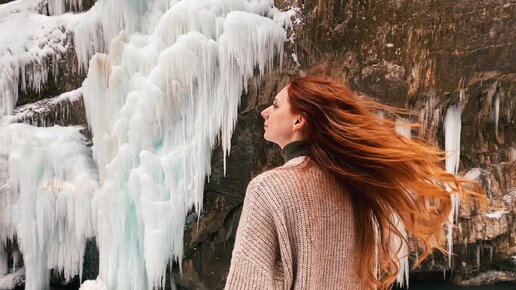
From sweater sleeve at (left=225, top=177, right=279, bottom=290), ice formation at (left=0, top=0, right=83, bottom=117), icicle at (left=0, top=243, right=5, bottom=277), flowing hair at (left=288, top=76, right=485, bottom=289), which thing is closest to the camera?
sweater sleeve at (left=225, top=177, right=279, bottom=290)

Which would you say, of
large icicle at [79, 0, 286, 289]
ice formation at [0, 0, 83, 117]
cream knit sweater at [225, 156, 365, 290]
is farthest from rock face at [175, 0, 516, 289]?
cream knit sweater at [225, 156, 365, 290]

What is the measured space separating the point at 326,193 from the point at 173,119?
15.0 feet

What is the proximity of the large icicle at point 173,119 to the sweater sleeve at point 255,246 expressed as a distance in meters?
4.30

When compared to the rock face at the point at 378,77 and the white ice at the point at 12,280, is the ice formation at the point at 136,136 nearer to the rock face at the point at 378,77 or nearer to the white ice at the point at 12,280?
the rock face at the point at 378,77

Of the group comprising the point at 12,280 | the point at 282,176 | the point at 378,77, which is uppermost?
the point at 282,176

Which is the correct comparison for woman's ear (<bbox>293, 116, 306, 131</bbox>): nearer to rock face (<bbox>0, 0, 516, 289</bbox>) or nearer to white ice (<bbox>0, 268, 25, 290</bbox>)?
rock face (<bbox>0, 0, 516, 289</bbox>)

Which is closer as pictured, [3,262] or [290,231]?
[290,231]

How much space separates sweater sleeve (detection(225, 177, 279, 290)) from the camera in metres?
1.16

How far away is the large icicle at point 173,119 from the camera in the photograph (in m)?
5.49

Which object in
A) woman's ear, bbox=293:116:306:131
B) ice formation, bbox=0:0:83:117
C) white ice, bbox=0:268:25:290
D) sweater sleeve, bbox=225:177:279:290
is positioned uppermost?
woman's ear, bbox=293:116:306:131

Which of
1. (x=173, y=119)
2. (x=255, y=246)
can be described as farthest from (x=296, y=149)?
(x=173, y=119)

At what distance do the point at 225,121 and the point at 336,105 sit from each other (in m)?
4.35

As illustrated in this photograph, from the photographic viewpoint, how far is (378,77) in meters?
5.82

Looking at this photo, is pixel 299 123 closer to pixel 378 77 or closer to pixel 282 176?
pixel 282 176
